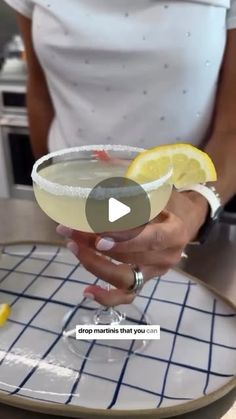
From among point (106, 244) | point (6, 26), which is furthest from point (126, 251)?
point (6, 26)

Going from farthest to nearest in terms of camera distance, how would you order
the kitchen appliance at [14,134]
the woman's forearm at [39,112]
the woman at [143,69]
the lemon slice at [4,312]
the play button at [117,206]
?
the kitchen appliance at [14,134]
the woman's forearm at [39,112]
the woman at [143,69]
the lemon slice at [4,312]
the play button at [117,206]

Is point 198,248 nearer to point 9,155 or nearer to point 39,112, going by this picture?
point 39,112

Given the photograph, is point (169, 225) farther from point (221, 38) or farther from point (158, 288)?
point (221, 38)

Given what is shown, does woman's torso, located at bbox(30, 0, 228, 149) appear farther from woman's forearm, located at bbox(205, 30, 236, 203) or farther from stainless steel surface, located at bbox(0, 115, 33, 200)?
stainless steel surface, located at bbox(0, 115, 33, 200)

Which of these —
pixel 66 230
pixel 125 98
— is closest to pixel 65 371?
pixel 66 230

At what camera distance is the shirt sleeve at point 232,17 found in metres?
0.85

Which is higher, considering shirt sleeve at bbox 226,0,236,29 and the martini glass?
shirt sleeve at bbox 226,0,236,29

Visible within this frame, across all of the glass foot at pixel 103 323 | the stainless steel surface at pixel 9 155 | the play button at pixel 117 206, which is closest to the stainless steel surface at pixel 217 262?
the glass foot at pixel 103 323

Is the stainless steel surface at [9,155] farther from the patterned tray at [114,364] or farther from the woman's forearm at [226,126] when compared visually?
the patterned tray at [114,364]

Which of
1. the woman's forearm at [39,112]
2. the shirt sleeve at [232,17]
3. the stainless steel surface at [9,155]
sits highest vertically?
the shirt sleeve at [232,17]

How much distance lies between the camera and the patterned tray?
0.52 metres

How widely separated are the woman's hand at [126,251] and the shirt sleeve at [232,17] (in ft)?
1.24

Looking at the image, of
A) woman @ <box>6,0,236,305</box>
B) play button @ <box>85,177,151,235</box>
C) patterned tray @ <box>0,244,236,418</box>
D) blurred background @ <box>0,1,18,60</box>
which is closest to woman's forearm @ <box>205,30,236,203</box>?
woman @ <box>6,0,236,305</box>

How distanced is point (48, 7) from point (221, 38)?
277mm
